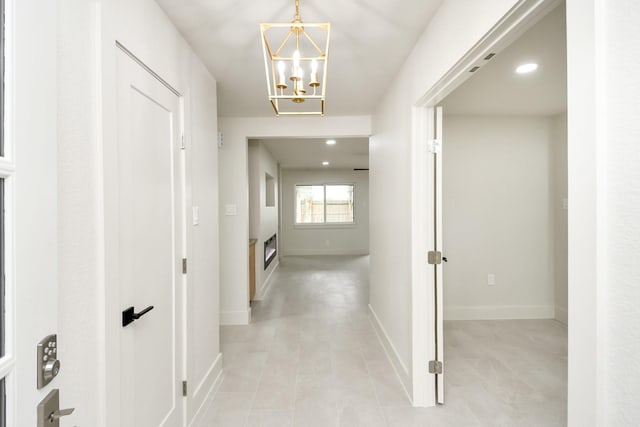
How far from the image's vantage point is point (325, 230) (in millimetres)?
9008

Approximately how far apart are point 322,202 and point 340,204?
1.76ft

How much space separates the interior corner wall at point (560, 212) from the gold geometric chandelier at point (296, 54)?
2.94 meters

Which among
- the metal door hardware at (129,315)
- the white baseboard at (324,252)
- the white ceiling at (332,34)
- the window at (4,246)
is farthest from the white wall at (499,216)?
the white baseboard at (324,252)

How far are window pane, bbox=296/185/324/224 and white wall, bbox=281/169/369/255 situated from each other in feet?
0.57

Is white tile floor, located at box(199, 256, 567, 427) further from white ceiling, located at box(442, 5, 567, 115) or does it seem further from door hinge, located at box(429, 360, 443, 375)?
white ceiling, located at box(442, 5, 567, 115)

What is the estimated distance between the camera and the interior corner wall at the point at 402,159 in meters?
1.46

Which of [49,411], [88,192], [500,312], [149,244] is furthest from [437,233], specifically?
[500,312]

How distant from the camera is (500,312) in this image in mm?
3787

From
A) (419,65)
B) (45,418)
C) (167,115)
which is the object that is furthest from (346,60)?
(45,418)

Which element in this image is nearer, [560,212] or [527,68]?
[527,68]

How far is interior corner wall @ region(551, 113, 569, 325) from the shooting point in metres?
3.61

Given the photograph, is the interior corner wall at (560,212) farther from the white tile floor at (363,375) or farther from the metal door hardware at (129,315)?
the metal door hardware at (129,315)

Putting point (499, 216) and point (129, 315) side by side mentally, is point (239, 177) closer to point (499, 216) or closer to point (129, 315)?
point (129, 315)

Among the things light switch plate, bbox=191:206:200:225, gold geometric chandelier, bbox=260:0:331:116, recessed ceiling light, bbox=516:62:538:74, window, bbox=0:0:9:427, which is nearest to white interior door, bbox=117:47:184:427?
light switch plate, bbox=191:206:200:225
